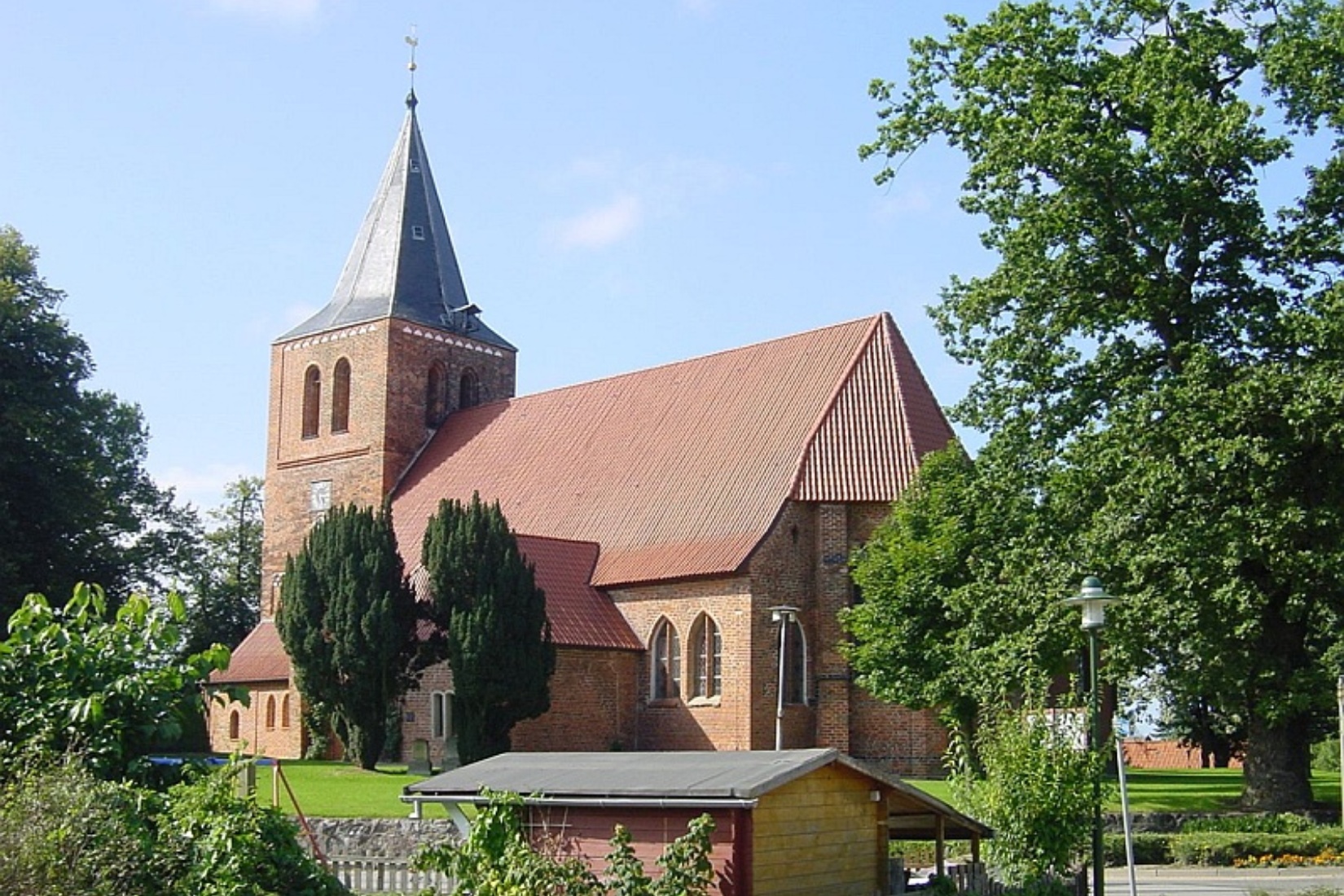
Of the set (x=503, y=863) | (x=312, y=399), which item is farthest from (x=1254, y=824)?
(x=312, y=399)

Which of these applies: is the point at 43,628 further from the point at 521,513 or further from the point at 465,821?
the point at 521,513

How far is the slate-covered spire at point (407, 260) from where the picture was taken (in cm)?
4562

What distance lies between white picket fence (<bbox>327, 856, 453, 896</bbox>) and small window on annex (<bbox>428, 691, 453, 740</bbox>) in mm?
16432

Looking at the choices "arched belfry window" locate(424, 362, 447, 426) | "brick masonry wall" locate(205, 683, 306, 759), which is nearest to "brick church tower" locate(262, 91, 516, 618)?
"arched belfry window" locate(424, 362, 447, 426)

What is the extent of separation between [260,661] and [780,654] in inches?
697

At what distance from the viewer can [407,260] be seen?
45875 mm

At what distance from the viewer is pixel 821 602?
35.0 m

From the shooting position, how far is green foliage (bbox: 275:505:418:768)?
110ft

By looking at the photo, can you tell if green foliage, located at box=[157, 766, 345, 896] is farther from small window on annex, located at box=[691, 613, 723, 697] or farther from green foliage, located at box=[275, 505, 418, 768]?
small window on annex, located at box=[691, 613, 723, 697]

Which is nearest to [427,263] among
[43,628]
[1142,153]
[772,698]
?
[772,698]

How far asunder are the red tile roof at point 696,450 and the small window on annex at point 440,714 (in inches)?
188

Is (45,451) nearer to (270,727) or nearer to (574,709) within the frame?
(270,727)

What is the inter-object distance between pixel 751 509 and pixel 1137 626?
12.3 metres

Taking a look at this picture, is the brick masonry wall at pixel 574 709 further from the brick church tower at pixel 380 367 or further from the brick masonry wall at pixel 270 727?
the brick church tower at pixel 380 367
